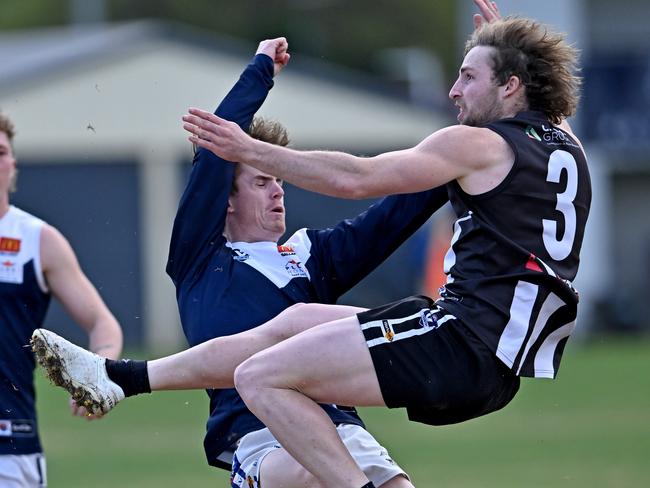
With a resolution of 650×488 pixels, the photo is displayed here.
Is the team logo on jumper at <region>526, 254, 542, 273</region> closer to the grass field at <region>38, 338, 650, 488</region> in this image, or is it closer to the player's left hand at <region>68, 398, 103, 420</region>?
the player's left hand at <region>68, 398, 103, 420</region>

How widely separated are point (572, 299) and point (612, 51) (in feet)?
82.8

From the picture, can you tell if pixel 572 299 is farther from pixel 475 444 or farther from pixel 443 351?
pixel 475 444

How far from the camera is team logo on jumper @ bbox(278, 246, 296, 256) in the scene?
6262mm

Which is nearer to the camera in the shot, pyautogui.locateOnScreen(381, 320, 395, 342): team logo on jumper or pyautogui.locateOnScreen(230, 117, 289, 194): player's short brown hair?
pyautogui.locateOnScreen(381, 320, 395, 342): team logo on jumper

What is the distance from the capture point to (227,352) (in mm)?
5414

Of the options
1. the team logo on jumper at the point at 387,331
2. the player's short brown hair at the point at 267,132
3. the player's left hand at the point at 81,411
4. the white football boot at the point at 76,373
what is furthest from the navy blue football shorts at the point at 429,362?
the player's short brown hair at the point at 267,132

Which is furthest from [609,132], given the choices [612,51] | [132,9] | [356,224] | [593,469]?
[132,9]

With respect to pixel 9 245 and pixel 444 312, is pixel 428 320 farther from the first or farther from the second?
pixel 9 245

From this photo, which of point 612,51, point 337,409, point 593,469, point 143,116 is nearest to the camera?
point 337,409

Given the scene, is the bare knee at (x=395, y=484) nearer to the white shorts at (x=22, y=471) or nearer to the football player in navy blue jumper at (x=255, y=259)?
the football player in navy blue jumper at (x=255, y=259)

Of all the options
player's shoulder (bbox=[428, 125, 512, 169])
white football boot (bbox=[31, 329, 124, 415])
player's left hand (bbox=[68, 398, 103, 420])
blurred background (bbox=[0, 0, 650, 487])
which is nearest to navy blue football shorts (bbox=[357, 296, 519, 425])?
player's shoulder (bbox=[428, 125, 512, 169])

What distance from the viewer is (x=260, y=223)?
6.37m

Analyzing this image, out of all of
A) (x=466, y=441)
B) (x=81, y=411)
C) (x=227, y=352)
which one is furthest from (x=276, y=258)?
(x=466, y=441)

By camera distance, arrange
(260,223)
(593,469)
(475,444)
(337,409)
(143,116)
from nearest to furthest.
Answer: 1. (337,409)
2. (260,223)
3. (593,469)
4. (475,444)
5. (143,116)
